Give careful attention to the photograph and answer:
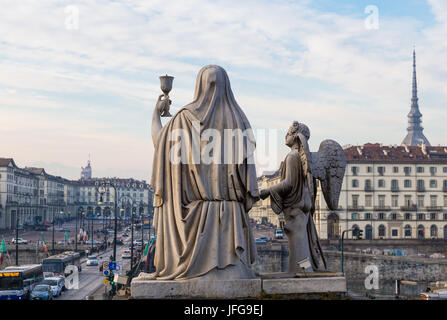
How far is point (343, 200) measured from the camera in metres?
133

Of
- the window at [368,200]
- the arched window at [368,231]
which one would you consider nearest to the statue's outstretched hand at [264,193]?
the arched window at [368,231]

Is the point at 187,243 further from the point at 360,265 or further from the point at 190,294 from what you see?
the point at 360,265

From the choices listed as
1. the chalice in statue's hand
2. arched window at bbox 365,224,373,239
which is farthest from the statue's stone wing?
arched window at bbox 365,224,373,239

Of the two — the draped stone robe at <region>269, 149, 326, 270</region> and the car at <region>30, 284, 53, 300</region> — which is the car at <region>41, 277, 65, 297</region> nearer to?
the car at <region>30, 284, 53, 300</region>

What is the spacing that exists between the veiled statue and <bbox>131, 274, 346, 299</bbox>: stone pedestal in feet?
0.48

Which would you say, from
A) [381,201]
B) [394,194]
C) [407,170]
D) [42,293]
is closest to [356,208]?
[381,201]

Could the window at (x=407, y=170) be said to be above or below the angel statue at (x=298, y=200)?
above

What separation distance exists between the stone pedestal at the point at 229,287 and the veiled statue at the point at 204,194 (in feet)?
0.48

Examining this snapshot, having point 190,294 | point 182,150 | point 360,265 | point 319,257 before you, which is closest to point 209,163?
point 182,150

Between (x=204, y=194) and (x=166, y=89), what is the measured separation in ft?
6.16

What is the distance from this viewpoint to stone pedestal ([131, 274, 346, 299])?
362 inches

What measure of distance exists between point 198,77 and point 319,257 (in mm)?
3320

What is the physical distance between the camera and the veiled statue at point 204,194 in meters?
9.48

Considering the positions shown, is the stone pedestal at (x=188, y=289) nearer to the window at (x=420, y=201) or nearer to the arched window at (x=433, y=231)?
the window at (x=420, y=201)
